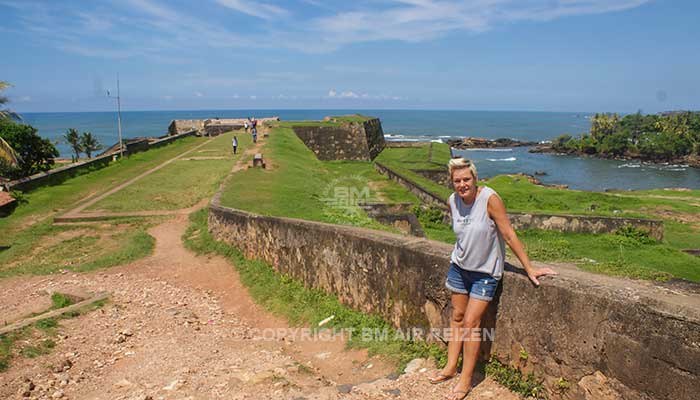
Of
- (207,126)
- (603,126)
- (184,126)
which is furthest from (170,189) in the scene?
(603,126)

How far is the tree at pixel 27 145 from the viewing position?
848 inches

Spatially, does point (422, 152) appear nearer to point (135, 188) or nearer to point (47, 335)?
point (135, 188)

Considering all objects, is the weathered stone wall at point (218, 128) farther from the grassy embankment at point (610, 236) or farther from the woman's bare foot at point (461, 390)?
the woman's bare foot at point (461, 390)

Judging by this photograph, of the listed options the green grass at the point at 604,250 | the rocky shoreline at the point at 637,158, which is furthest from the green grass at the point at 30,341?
the rocky shoreline at the point at 637,158

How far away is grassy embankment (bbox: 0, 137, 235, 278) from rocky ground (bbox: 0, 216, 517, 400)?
812 mm

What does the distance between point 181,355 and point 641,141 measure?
236ft

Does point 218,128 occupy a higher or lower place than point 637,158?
higher

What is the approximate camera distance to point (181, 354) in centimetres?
536

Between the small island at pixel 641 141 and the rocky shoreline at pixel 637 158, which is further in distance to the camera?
the small island at pixel 641 141

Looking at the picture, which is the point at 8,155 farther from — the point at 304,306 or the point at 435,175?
the point at 435,175

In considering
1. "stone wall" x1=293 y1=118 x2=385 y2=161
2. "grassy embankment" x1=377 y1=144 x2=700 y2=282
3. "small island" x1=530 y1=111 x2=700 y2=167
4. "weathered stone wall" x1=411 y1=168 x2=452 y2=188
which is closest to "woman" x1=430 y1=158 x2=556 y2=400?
"grassy embankment" x1=377 y1=144 x2=700 y2=282

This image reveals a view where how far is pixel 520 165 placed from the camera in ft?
175

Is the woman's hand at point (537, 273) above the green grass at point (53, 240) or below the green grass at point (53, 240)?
above

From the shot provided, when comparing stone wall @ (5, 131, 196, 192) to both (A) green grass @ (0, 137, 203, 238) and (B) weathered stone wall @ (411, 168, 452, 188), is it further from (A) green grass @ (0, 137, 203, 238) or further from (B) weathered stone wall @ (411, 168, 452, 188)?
(B) weathered stone wall @ (411, 168, 452, 188)
